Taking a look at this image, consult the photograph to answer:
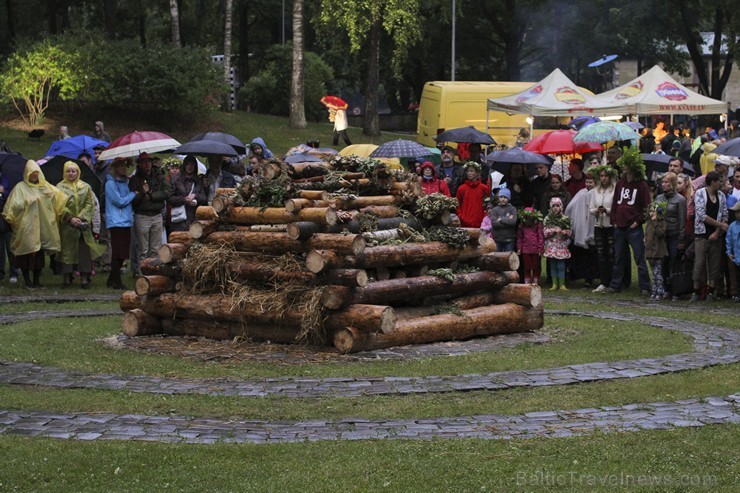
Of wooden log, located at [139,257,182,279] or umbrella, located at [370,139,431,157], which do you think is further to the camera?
umbrella, located at [370,139,431,157]

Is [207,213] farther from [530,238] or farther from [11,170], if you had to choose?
[11,170]

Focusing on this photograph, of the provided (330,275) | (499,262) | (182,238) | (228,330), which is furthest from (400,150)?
(330,275)

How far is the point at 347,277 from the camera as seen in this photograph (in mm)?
13336

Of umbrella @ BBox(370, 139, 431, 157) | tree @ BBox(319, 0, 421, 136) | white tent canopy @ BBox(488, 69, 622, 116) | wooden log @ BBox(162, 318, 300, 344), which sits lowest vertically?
wooden log @ BBox(162, 318, 300, 344)

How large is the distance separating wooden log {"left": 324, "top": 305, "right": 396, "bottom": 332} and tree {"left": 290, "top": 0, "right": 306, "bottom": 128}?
3113 centimetres

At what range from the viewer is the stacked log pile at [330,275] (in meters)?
13.5

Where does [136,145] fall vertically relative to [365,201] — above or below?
above

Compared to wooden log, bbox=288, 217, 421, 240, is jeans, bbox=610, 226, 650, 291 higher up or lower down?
lower down

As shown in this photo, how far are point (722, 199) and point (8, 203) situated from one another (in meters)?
11.1

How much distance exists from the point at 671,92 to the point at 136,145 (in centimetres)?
1586

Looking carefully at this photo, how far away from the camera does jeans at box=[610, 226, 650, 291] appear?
63.0 feet

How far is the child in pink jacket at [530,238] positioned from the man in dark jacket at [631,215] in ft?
3.84

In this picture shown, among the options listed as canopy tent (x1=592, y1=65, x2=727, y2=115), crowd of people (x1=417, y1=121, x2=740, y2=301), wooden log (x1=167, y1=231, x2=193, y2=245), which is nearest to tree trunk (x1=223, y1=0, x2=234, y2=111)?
canopy tent (x1=592, y1=65, x2=727, y2=115)

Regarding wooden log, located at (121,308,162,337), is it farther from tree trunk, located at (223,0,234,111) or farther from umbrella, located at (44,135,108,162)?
tree trunk, located at (223,0,234,111)
